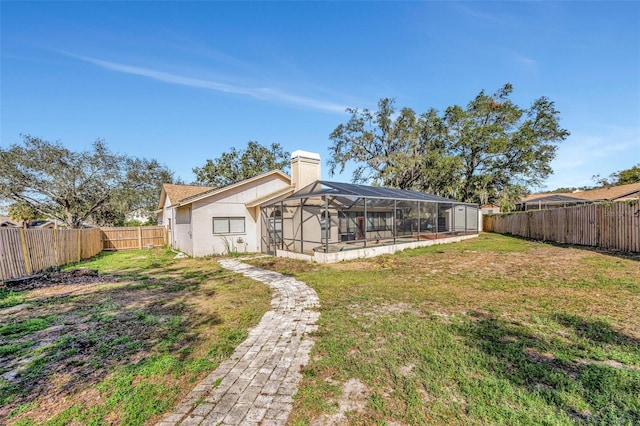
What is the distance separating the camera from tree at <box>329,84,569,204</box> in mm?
20781

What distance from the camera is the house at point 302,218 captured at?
10.6 meters

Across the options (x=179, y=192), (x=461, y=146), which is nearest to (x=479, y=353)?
(x=179, y=192)

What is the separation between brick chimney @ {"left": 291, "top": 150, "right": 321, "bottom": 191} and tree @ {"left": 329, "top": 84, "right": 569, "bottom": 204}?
10.2 m

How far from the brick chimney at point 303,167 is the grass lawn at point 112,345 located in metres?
6.97

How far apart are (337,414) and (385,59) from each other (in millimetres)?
14329

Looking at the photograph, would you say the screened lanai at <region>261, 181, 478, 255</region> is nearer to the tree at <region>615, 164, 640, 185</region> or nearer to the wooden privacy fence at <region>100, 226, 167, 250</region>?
the wooden privacy fence at <region>100, 226, 167, 250</region>

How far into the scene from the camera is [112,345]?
3.59 m

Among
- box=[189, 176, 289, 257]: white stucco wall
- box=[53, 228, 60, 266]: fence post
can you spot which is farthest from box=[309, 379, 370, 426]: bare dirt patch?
box=[53, 228, 60, 266]: fence post

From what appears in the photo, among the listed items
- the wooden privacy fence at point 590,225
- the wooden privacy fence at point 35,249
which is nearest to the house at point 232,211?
the wooden privacy fence at point 35,249

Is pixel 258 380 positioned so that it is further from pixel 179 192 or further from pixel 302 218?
pixel 179 192

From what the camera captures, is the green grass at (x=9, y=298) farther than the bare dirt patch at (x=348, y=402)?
Yes

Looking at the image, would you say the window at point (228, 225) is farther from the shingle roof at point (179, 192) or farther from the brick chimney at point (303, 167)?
the shingle roof at point (179, 192)

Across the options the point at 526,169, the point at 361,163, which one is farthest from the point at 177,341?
the point at 526,169

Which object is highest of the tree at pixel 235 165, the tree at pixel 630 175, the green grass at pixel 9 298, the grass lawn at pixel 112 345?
the tree at pixel 235 165
